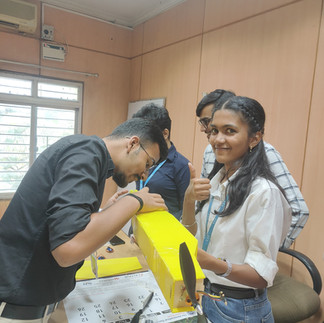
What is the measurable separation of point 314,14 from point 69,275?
8.13 feet

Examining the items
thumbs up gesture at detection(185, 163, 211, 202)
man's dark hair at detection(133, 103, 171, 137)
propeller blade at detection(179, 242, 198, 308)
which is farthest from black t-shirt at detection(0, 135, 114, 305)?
man's dark hair at detection(133, 103, 171, 137)

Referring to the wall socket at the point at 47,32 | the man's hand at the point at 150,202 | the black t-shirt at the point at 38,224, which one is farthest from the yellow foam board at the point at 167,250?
the wall socket at the point at 47,32

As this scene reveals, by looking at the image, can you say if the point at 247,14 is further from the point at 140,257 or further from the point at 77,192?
the point at 77,192

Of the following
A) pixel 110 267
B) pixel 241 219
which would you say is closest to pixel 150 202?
pixel 241 219

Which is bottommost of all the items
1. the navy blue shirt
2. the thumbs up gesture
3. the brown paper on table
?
the brown paper on table

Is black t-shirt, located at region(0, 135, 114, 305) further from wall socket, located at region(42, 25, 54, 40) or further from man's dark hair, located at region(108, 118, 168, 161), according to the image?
wall socket, located at region(42, 25, 54, 40)

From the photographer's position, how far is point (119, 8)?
392 cm

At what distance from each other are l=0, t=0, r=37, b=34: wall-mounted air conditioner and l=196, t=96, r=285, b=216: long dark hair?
136 inches

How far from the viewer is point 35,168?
2.72 ft

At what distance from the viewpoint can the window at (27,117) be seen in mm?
3693

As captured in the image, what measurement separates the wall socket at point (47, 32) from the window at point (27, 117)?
574 millimetres

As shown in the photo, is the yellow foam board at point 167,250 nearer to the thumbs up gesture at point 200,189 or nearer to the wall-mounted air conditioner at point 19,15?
the thumbs up gesture at point 200,189

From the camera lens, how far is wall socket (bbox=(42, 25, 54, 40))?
12.1ft

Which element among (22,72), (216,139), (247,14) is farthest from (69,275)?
(22,72)
